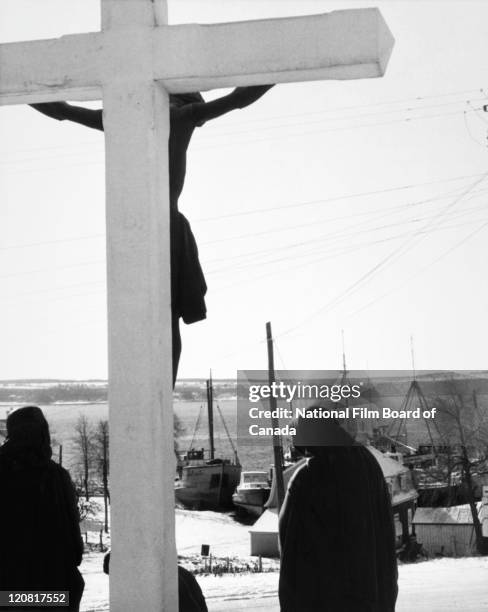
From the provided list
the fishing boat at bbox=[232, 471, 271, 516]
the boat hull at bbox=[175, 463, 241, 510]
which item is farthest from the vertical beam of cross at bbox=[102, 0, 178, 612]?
the boat hull at bbox=[175, 463, 241, 510]

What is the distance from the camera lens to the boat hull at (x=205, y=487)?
218ft

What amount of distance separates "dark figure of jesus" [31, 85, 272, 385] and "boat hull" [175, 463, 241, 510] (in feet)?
212

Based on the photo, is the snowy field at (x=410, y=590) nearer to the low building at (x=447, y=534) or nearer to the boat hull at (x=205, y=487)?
the low building at (x=447, y=534)

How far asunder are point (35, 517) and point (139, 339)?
75 centimetres

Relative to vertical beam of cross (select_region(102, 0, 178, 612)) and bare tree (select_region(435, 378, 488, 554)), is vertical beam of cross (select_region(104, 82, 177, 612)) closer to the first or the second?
vertical beam of cross (select_region(102, 0, 178, 612))

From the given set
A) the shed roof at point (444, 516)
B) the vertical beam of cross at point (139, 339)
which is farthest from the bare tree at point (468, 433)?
the vertical beam of cross at point (139, 339)

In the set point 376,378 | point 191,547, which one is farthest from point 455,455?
point 376,378

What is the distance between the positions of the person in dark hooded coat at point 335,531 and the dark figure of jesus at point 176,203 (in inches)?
19.6

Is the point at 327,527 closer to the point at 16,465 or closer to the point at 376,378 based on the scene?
the point at 16,465

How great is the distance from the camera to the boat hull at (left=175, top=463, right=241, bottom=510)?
6656 cm

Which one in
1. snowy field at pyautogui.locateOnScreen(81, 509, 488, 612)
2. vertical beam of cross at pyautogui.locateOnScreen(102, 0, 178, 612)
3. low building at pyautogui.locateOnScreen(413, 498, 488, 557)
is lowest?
low building at pyautogui.locateOnScreen(413, 498, 488, 557)

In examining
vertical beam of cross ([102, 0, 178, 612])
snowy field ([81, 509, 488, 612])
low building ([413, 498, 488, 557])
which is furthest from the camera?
low building ([413, 498, 488, 557])

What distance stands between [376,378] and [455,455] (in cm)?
3823

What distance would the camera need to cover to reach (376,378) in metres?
4.96
